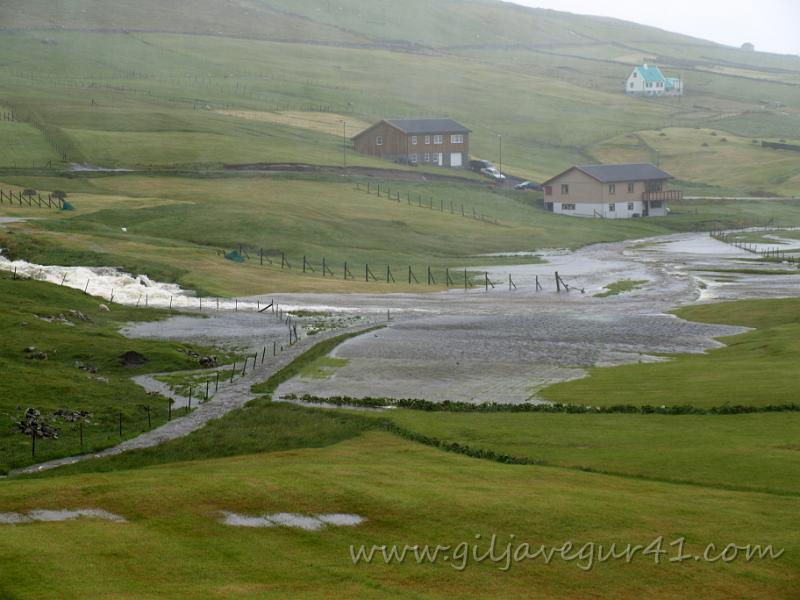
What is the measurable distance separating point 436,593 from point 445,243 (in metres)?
116

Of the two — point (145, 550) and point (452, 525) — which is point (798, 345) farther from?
point (145, 550)

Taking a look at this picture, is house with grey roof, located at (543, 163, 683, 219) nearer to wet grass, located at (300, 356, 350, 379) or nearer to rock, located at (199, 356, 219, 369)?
wet grass, located at (300, 356, 350, 379)

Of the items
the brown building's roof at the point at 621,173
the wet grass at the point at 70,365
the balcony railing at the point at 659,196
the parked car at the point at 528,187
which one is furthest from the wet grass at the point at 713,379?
the parked car at the point at 528,187

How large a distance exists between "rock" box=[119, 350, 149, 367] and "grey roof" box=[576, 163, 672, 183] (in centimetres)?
11609

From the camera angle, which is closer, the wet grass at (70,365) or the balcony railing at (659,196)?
the wet grass at (70,365)

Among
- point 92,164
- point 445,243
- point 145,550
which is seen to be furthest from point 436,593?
point 92,164

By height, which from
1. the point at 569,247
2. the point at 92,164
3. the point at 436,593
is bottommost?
the point at 436,593

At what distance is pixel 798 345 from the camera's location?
247 feet

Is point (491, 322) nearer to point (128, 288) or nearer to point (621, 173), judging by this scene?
point (128, 288)

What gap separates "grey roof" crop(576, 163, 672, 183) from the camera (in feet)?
604

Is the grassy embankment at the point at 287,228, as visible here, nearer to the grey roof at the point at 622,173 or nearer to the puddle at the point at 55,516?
the grey roof at the point at 622,173

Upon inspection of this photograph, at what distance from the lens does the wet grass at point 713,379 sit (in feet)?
199

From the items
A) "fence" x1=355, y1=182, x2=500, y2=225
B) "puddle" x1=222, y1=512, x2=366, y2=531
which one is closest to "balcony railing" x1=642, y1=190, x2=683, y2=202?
"fence" x1=355, y1=182, x2=500, y2=225

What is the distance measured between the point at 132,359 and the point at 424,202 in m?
100
